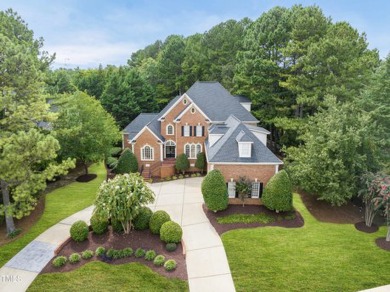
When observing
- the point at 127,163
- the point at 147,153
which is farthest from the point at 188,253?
the point at 147,153

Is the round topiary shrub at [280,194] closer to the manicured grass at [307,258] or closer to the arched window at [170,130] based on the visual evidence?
the manicured grass at [307,258]

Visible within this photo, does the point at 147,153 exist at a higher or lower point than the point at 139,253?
higher

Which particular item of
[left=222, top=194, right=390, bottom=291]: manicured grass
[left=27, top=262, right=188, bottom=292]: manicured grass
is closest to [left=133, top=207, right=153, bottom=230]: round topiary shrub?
[left=27, top=262, right=188, bottom=292]: manicured grass

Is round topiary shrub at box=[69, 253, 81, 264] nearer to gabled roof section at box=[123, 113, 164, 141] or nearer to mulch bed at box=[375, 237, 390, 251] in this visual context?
mulch bed at box=[375, 237, 390, 251]

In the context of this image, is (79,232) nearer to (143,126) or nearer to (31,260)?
(31,260)

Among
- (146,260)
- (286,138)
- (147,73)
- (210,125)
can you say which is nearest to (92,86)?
(147,73)

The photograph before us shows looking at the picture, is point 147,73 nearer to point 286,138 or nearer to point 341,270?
point 286,138
